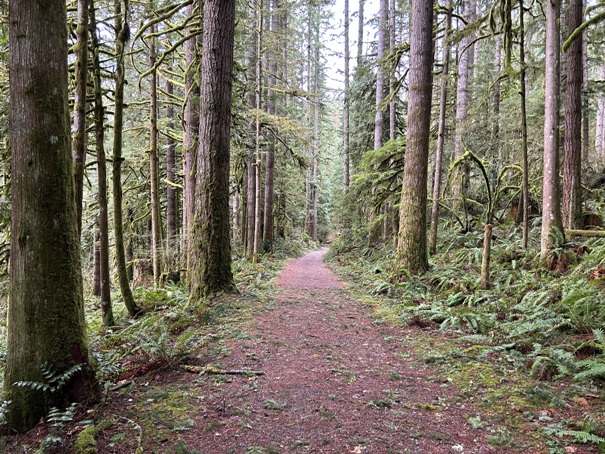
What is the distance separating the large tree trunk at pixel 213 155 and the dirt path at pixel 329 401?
6.62 feet

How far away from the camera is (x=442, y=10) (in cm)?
970

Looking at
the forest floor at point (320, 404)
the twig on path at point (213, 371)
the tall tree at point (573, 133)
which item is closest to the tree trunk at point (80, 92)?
the twig on path at point (213, 371)

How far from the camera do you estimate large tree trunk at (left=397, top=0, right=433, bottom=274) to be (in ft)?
27.4

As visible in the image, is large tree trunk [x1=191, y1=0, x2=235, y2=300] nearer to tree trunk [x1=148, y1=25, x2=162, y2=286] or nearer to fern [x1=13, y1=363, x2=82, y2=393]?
tree trunk [x1=148, y1=25, x2=162, y2=286]

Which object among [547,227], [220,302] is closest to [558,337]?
[547,227]

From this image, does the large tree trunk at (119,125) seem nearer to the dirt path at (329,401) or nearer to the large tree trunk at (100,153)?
the large tree trunk at (100,153)

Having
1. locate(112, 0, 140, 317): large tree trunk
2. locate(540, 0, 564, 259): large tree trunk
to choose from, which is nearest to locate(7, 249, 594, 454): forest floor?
locate(112, 0, 140, 317): large tree trunk

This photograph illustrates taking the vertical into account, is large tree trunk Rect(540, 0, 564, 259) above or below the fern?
above

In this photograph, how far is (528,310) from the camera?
5.04 meters

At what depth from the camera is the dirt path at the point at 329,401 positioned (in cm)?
260

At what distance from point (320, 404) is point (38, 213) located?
289cm

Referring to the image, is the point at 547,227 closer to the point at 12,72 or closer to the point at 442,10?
the point at 442,10

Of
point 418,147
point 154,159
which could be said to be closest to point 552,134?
point 418,147

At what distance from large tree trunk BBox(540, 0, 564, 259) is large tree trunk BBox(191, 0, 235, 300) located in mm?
6176
